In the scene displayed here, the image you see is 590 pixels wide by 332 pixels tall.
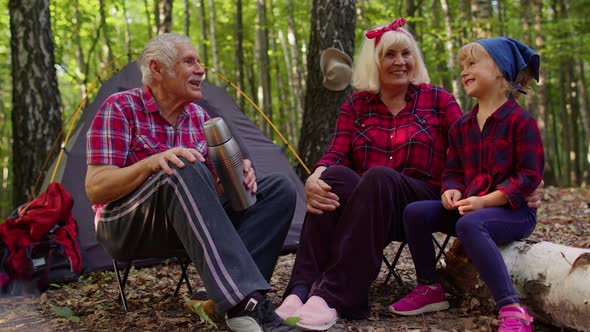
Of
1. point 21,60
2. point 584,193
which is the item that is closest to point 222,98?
point 21,60

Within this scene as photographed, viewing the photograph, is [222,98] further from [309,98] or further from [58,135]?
[58,135]

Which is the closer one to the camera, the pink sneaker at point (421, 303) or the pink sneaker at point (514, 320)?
the pink sneaker at point (514, 320)

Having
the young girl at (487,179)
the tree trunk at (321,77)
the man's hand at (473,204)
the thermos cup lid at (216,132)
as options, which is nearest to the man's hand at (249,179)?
the thermos cup lid at (216,132)

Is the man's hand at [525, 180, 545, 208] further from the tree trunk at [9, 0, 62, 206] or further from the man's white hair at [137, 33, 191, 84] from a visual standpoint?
the tree trunk at [9, 0, 62, 206]

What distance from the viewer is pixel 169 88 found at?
2.65m

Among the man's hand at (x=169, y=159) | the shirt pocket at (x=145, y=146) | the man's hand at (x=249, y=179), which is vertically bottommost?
the man's hand at (x=249, y=179)

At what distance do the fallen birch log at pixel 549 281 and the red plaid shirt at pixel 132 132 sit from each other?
154cm

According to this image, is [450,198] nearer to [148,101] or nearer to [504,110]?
[504,110]

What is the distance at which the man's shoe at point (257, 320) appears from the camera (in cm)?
206

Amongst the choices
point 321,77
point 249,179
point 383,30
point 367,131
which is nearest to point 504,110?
point 367,131

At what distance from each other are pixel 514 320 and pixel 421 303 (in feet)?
1.77

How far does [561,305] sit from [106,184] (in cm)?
192

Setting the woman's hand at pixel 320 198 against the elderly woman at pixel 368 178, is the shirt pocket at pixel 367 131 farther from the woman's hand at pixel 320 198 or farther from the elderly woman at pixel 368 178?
the woman's hand at pixel 320 198

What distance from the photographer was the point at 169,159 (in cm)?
219
